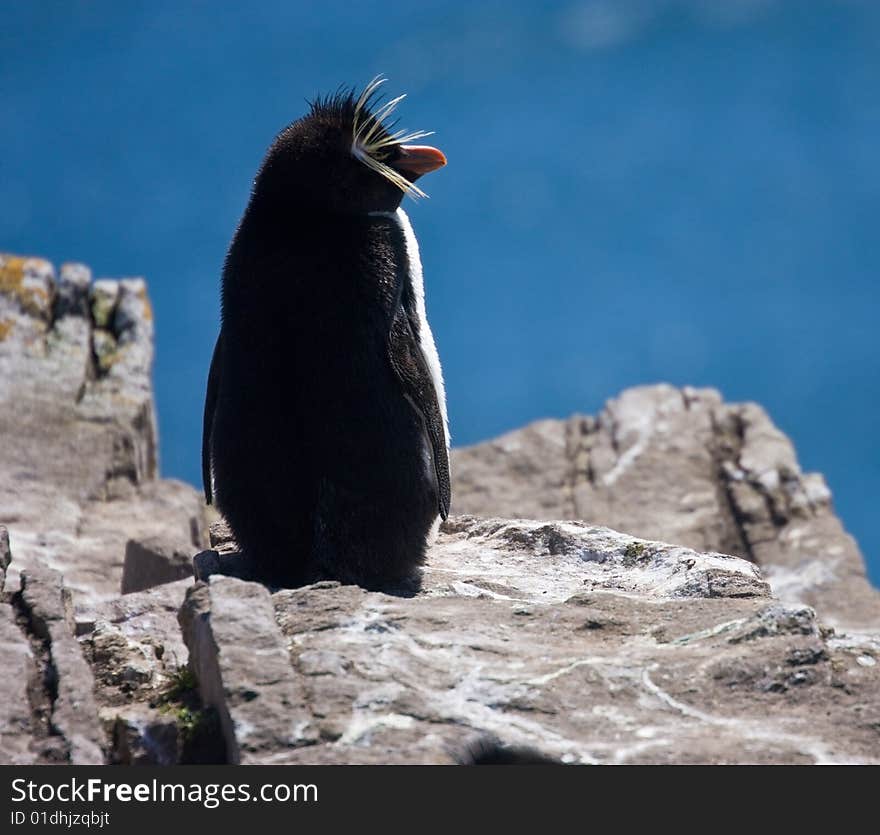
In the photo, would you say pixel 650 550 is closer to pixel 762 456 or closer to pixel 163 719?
pixel 163 719

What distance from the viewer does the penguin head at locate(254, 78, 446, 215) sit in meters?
5.40

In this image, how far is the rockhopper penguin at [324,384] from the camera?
5.07m

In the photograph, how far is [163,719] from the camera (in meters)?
4.07

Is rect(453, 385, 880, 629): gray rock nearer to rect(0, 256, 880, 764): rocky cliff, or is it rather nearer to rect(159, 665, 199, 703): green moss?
rect(0, 256, 880, 764): rocky cliff

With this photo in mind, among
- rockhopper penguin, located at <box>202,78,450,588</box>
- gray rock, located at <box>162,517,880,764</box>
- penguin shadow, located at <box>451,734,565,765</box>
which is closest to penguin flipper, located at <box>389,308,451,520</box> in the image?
rockhopper penguin, located at <box>202,78,450,588</box>

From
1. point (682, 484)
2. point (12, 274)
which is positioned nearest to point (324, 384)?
point (682, 484)

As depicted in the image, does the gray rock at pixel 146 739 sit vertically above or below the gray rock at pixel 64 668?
below

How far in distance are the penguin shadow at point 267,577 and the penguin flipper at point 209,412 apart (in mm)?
396

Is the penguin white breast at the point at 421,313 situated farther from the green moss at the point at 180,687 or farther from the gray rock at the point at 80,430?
the gray rock at the point at 80,430

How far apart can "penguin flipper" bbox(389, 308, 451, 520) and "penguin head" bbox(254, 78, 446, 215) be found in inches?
20.3

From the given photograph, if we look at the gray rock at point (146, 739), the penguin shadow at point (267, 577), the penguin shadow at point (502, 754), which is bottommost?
the penguin shadow at point (502, 754)

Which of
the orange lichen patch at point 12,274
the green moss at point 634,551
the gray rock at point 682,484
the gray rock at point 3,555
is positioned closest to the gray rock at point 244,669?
the gray rock at point 3,555

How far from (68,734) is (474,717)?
119cm

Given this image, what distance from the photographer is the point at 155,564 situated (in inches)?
290
